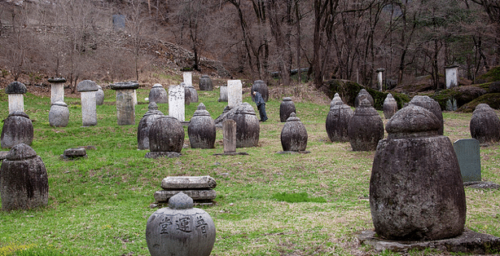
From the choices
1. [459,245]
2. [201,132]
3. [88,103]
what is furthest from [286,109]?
[459,245]

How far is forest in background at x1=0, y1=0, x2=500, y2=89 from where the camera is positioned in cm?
3134

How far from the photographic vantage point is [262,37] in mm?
37531

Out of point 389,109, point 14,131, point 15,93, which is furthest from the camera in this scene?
point 389,109

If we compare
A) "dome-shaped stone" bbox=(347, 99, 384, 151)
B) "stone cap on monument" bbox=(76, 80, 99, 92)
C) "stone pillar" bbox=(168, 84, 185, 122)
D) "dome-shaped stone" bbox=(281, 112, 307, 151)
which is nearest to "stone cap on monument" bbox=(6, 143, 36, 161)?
"dome-shaped stone" bbox=(281, 112, 307, 151)

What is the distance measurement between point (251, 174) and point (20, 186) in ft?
Answer: 16.2

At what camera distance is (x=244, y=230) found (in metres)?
6.81

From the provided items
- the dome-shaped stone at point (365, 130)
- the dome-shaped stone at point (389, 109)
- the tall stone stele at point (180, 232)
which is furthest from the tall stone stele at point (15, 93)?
the tall stone stele at point (180, 232)

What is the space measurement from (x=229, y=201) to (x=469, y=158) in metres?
4.61

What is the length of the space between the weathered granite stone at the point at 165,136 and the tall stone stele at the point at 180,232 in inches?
315

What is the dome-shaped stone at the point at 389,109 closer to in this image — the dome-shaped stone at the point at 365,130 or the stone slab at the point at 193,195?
the dome-shaped stone at the point at 365,130

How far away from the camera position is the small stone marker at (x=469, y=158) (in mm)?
9008

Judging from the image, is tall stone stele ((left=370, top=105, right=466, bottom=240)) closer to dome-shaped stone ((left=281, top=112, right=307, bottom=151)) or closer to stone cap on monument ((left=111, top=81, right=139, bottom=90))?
dome-shaped stone ((left=281, top=112, right=307, bottom=151))

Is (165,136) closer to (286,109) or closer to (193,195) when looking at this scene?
(193,195)

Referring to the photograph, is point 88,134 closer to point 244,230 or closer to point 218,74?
point 244,230
